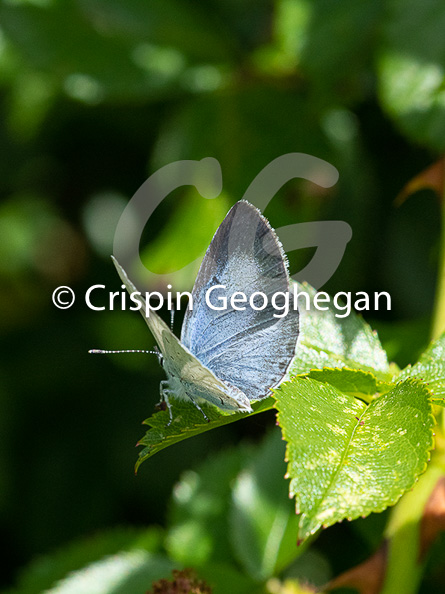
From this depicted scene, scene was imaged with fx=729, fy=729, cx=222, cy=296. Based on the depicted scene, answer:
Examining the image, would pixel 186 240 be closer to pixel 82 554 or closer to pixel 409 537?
pixel 82 554

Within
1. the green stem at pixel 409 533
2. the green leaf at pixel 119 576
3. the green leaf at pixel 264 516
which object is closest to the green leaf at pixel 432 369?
the green stem at pixel 409 533

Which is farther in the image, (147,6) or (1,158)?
(1,158)

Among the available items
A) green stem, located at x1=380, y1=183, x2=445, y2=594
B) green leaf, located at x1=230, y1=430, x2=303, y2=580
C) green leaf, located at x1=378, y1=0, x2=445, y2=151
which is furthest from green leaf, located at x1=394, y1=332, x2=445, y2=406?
green leaf, located at x1=378, y1=0, x2=445, y2=151

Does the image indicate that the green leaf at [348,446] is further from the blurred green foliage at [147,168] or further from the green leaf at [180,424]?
the blurred green foliage at [147,168]

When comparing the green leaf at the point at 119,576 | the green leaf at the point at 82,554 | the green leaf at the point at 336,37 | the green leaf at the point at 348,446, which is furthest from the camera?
the green leaf at the point at 336,37

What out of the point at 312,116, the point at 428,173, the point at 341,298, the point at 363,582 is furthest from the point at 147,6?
the point at 363,582

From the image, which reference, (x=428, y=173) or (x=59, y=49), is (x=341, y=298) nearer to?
(x=428, y=173)
